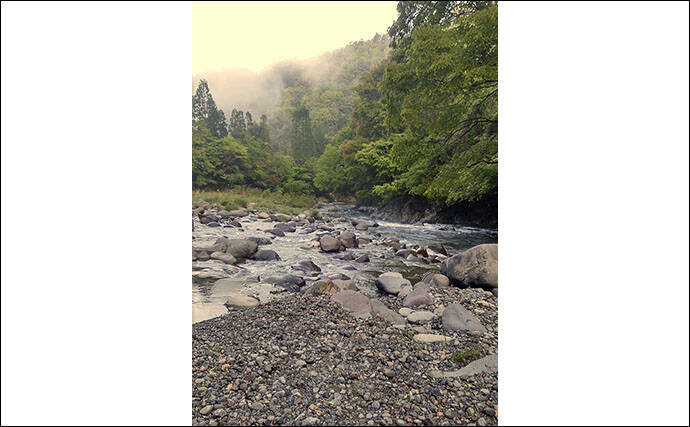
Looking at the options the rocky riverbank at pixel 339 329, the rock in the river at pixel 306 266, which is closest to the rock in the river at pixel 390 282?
the rocky riverbank at pixel 339 329

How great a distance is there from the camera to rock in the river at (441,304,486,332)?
2.49 m

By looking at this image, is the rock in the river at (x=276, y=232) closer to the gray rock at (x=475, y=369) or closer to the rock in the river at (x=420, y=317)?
the rock in the river at (x=420, y=317)

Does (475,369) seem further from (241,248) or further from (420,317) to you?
(241,248)

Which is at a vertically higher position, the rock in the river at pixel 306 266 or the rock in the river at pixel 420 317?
the rock in the river at pixel 306 266

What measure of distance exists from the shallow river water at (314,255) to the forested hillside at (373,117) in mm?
278

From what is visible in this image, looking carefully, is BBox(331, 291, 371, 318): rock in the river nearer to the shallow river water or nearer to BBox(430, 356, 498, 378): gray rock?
the shallow river water

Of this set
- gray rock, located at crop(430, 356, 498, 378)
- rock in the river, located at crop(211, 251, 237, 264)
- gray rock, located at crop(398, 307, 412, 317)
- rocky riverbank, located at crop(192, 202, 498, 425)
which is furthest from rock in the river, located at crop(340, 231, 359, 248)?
gray rock, located at crop(430, 356, 498, 378)

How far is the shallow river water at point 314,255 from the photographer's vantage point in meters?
2.54

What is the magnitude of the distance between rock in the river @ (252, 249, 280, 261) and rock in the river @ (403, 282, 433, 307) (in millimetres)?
1177

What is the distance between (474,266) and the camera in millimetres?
3031

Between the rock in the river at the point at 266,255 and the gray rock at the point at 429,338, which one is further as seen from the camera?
the rock in the river at the point at 266,255

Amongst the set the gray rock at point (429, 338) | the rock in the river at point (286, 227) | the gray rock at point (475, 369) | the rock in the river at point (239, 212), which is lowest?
the gray rock at point (475, 369)

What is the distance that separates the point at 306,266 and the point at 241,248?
1.87ft
